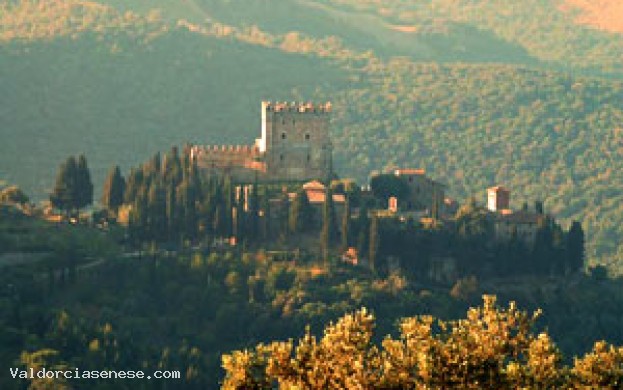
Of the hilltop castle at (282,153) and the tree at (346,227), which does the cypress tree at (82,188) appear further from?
the tree at (346,227)

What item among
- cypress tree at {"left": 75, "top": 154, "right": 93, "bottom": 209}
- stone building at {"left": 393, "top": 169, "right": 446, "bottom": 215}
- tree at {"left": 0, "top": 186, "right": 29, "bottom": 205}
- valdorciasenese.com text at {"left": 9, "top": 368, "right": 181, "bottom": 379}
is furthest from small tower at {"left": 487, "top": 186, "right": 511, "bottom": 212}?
valdorciasenese.com text at {"left": 9, "top": 368, "right": 181, "bottom": 379}

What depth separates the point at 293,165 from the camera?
5256 inches

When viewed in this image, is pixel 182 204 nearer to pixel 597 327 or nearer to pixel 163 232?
pixel 163 232

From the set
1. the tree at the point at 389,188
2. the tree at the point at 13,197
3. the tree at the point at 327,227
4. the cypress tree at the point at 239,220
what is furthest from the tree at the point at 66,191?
the tree at the point at 389,188

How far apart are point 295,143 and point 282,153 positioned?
1238mm

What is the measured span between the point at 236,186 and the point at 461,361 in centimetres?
8006

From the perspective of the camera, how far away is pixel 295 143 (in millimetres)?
134000

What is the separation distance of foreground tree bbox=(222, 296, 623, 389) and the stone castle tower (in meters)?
80.5

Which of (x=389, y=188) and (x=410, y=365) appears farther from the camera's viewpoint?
(x=389, y=188)

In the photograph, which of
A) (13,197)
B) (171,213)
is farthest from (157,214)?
(13,197)

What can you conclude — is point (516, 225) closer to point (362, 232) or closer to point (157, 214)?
point (362, 232)

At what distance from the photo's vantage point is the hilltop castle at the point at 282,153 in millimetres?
132625

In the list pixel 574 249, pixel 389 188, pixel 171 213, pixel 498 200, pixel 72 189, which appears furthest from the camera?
pixel 498 200

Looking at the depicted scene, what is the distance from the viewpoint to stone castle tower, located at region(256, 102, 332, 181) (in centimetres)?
13338
